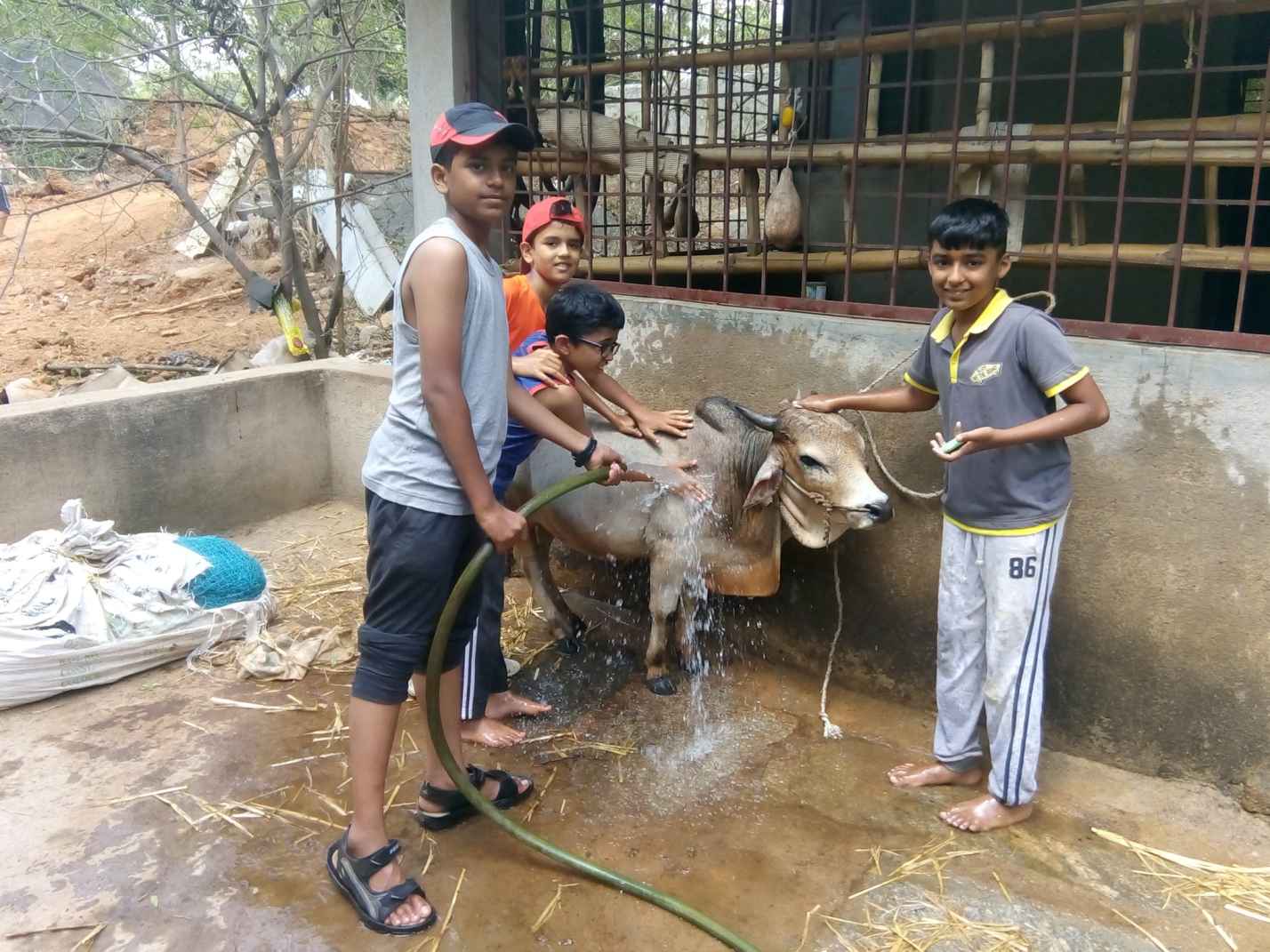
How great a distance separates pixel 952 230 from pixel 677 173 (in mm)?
2215

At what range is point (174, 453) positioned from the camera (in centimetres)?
546

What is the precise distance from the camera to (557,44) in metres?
4.94

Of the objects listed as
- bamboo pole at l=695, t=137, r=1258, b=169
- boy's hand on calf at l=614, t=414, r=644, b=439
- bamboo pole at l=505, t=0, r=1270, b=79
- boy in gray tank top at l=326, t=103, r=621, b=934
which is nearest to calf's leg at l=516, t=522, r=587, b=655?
boy's hand on calf at l=614, t=414, r=644, b=439

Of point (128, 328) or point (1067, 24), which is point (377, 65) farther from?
point (1067, 24)

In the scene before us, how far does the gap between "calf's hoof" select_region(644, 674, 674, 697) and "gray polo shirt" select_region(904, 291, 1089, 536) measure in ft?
5.22

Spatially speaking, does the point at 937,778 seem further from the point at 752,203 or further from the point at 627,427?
the point at 752,203

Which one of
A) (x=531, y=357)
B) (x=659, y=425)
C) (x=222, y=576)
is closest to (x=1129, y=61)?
(x=659, y=425)

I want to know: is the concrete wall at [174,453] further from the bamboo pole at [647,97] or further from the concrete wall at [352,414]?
the bamboo pole at [647,97]

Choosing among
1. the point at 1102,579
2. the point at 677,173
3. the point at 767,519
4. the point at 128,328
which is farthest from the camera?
the point at 128,328

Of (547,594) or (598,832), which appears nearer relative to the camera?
(598,832)

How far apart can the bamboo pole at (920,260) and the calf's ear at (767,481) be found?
1084mm

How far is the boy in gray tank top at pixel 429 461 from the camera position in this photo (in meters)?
2.55

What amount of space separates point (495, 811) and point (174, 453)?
3440mm

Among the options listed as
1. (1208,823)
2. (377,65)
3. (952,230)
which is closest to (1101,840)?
(1208,823)
